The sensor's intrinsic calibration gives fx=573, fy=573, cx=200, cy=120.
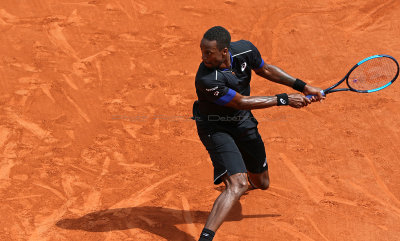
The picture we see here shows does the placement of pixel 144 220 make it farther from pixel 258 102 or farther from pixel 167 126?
pixel 167 126

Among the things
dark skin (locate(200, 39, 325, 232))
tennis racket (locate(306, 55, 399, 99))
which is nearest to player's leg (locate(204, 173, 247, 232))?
dark skin (locate(200, 39, 325, 232))

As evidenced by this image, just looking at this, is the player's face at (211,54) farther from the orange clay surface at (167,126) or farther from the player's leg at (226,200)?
the orange clay surface at (167,126)

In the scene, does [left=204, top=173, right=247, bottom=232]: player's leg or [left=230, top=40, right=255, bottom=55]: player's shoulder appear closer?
[left=204, top=173, right=247, bottom=232]: player's leg

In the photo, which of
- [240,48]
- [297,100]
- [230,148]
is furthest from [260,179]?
[240,48]

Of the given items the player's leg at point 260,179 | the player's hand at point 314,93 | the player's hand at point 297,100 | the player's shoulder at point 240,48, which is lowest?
the player's leg at point 260,179

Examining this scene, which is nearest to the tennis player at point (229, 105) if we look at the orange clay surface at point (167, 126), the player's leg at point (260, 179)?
the player's leg at point (260, 179)

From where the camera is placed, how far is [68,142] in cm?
813

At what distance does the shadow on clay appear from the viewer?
658 cm

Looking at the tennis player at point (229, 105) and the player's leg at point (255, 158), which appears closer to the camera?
the tennis player at point (229, 105)

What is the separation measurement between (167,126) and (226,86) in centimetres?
274

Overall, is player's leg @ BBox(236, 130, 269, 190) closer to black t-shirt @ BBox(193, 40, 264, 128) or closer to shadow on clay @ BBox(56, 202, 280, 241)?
black t-shirt @ BBox(193, 40, 264, 128)

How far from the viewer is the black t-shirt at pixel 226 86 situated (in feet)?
19.2

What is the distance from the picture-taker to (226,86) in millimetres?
6004

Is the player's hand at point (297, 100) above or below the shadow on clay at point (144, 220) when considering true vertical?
above
